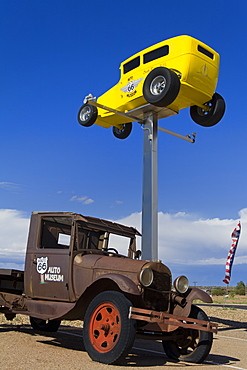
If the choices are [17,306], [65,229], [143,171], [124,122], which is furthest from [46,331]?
[124,122]

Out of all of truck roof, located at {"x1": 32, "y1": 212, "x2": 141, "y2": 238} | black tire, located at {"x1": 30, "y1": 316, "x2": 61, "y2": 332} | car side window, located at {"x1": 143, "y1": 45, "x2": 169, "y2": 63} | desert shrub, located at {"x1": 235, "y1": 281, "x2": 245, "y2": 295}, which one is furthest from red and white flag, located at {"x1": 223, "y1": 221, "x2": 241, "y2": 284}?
desert shrub, located at {"x1": 235, "y1": 281, "x2": 245, "y2": 295}

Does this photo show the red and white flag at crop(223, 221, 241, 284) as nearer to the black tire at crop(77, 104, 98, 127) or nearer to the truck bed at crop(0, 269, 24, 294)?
the black tire at crop(77, 104, 98, 127)

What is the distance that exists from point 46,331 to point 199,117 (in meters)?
6.49

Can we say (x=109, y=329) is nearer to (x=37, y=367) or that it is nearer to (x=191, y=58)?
(x=37, y=367)

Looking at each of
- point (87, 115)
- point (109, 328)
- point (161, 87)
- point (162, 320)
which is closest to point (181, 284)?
point (162, 320)

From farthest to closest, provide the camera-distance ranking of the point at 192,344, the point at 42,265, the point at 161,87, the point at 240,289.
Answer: the point at 240,289
the point at 161,87
the point at 42,265
the point at 192,344

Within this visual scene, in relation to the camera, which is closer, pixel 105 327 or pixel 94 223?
pixel 105 327

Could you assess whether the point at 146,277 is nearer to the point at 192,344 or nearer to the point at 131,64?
the point at 192,344

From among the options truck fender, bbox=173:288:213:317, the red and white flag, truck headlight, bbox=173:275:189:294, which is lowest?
truck fender, bbox=173:288:213:317

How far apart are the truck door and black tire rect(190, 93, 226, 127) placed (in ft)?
17.1

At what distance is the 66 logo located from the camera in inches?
300

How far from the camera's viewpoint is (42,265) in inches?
302

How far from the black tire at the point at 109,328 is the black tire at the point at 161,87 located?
4804 mm

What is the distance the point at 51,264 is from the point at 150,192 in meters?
3.80
